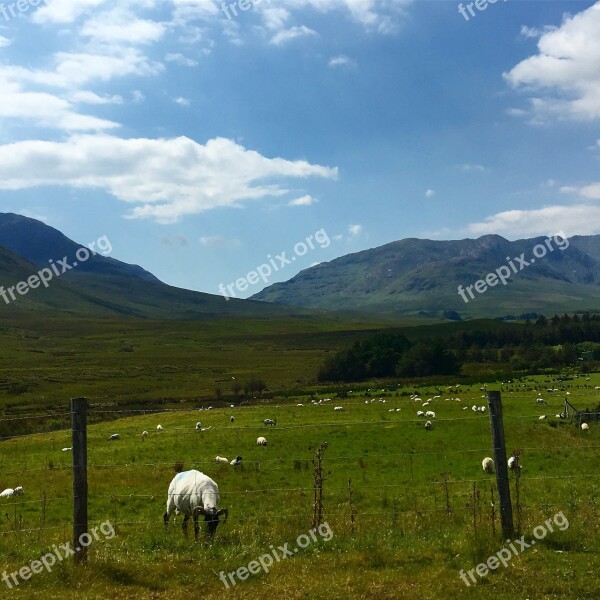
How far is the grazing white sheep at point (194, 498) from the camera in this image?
596 inches

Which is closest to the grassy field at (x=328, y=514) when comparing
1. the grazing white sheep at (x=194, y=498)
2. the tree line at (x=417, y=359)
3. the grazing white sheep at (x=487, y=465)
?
the grazing white sheep at (x=487, y=465)

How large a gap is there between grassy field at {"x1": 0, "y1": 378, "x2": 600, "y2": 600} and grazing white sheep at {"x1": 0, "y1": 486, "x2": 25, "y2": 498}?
457 mm

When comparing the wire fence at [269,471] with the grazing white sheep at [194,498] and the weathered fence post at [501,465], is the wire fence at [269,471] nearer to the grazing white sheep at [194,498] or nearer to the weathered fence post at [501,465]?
the grazing white sheep at [194,498]

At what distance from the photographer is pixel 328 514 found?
15516 mm

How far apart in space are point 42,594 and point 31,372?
146406 mm

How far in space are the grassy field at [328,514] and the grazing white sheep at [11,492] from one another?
46 centimetres

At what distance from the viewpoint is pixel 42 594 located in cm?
949

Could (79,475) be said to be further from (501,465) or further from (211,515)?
(501,465)

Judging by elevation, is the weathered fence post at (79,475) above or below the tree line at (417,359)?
above

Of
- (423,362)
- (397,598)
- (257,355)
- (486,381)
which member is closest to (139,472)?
(397,598)

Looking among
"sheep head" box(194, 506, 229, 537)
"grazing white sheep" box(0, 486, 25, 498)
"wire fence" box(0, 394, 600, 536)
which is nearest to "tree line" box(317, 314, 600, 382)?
"wire fence" box(0, 394, 600, 536)

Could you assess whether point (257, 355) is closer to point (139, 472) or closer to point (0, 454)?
point (0, 454)

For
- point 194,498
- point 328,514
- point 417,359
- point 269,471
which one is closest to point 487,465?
point 269,471

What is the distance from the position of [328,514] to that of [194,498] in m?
3.57
